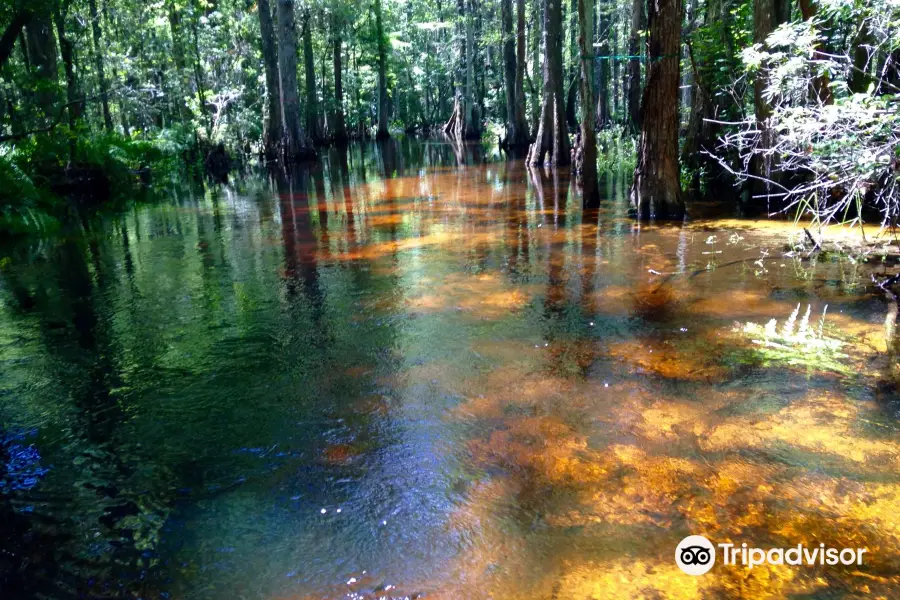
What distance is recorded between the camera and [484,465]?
376 centimetres

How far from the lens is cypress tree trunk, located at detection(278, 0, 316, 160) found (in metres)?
24.7

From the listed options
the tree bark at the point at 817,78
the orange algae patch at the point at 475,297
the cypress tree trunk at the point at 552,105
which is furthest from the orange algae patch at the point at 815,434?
the cypress tree trunk at the point at 552,105

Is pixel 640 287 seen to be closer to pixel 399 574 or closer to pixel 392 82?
pixel 399 574

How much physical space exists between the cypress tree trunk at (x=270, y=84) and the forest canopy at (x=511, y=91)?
77 mm

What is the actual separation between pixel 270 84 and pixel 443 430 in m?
25.1

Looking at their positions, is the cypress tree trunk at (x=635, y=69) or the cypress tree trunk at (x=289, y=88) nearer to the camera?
the cypress tree trunk at (x=635, y=69)

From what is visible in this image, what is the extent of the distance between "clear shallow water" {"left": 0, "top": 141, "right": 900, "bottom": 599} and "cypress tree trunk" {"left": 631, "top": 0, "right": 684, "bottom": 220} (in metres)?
2.66

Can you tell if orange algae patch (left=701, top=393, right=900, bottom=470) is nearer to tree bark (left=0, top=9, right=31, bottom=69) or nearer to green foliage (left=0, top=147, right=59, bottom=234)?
green foliage (left=0, top=147, right=59, bottom=234)

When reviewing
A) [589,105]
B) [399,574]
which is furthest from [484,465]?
[589,105]

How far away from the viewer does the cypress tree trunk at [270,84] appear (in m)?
26.2

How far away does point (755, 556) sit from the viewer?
9.69ft

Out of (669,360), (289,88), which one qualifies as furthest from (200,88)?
(669,360)

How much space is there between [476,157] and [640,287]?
19908mm

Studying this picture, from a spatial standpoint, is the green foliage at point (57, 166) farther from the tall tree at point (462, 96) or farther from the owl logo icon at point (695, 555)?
the tall tree at point (462, 96)
